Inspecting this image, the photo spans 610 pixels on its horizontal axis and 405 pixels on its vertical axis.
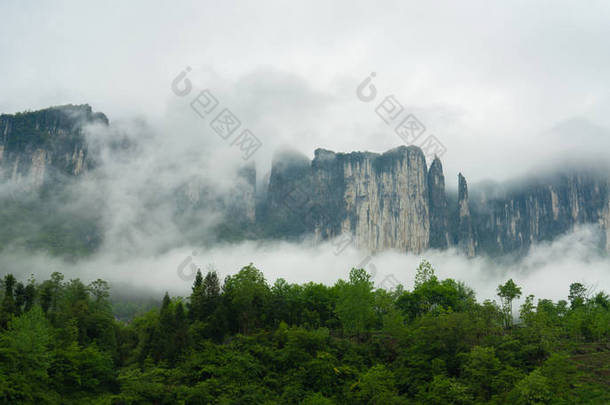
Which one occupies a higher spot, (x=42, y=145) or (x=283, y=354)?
(x=42, y=145)

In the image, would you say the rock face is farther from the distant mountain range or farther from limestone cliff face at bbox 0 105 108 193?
limestone cliff face at bbox 0 105 108 193

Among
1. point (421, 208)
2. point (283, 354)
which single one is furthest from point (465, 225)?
point (283, 354)

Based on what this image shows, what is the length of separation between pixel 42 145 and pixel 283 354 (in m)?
171

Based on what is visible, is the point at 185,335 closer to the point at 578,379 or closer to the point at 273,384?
the point at 273,384

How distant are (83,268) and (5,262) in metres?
24.4

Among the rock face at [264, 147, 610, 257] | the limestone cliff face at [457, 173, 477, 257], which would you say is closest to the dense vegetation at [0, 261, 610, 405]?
the rock face at [264, 147, 610, 257]

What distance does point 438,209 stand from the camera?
176250 millimetres

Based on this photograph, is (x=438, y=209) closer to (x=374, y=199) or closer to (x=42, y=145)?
(x=374, y=199)

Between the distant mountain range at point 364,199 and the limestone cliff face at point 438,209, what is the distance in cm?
39

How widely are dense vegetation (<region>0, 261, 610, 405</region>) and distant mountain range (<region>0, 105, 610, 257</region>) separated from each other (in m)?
104

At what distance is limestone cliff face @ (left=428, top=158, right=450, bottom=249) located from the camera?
171500 millimetres

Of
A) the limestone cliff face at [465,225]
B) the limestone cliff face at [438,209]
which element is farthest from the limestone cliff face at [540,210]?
the limestone cliff face at [438,209]

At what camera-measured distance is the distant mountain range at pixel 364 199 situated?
165125mm

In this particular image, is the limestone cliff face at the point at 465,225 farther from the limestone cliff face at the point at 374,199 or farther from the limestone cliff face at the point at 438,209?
the limestone cliff face at the point at 374,199
